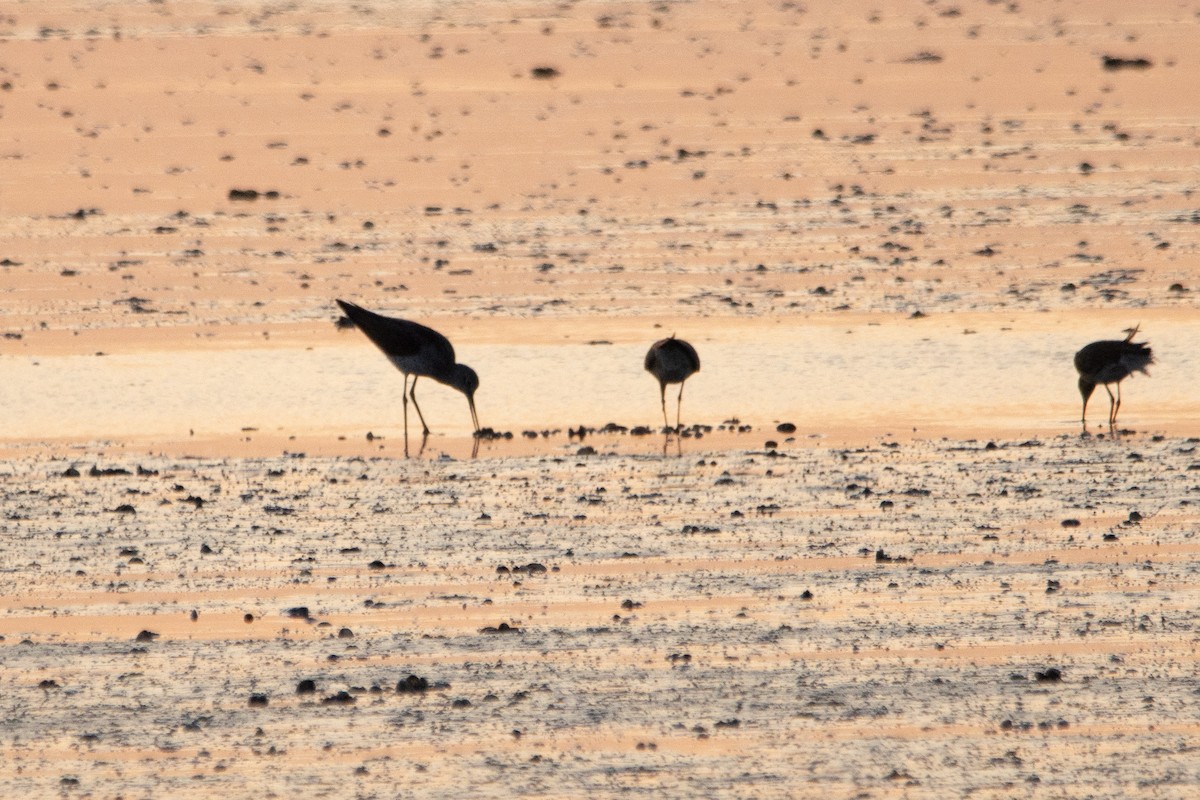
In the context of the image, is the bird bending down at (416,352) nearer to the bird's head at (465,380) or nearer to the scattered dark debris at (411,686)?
the bird's head at (465,380)

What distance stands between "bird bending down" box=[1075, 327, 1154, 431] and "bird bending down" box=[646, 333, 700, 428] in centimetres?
250

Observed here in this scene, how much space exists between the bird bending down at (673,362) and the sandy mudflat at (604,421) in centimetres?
26

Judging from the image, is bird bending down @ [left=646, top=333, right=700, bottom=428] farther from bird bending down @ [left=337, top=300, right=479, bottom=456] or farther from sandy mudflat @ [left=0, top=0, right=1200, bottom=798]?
bird bending down @ [left=337, top=300, right=479, bottom=456]

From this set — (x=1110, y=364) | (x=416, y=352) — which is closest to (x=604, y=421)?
(x=416, y=352)

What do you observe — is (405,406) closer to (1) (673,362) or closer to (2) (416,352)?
(2) (416,352)

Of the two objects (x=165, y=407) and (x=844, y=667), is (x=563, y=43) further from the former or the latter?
(x=844, y=667)

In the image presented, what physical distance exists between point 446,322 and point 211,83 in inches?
510

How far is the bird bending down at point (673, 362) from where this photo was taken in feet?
48.6

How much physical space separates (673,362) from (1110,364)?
2.79 metres

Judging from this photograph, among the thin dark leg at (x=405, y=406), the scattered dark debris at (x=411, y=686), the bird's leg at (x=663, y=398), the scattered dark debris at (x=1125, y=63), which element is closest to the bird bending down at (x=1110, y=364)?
the bird's leg at (x=663, y=398)

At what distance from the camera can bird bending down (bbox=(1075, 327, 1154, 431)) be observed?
47.2 feet

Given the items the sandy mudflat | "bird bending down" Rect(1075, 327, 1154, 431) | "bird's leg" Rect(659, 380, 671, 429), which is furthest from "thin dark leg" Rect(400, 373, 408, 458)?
"bird bending down" Rect(1075, 327, 1154, 431)

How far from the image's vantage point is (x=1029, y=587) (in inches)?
369

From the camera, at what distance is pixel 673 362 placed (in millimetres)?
14867
